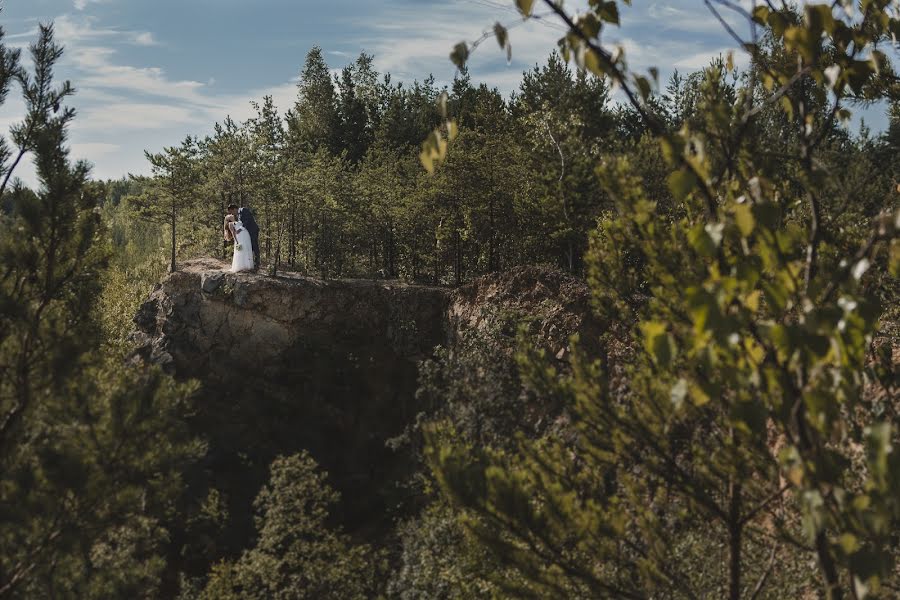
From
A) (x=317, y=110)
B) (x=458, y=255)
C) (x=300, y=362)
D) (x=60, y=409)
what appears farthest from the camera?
(x=317, y=110)

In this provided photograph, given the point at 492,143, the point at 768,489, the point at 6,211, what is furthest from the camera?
the point at 492,143

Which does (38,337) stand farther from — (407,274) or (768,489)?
(407,274)

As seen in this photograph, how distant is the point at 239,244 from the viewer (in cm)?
2175

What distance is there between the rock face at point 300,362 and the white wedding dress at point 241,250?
2.16 ft

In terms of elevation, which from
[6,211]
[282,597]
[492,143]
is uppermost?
[492,143]

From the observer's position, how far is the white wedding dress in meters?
21.4

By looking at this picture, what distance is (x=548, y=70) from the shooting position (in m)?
32.8

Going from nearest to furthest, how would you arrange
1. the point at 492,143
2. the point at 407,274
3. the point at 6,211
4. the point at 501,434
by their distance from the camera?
the point at 6,211 < the point at 501,434 < the point at 492,143 < the point at 407,274

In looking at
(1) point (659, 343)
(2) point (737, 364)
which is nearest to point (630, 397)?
(2) point (737, 364)

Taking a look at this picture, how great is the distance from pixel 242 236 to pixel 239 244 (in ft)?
1.05

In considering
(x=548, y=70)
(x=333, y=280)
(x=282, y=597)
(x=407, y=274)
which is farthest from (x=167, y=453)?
(x=548, y=70)

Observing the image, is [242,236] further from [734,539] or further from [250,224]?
[734,539]

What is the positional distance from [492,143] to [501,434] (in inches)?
397

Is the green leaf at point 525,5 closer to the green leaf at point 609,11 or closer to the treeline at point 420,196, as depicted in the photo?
the green leaf at point 609,11
